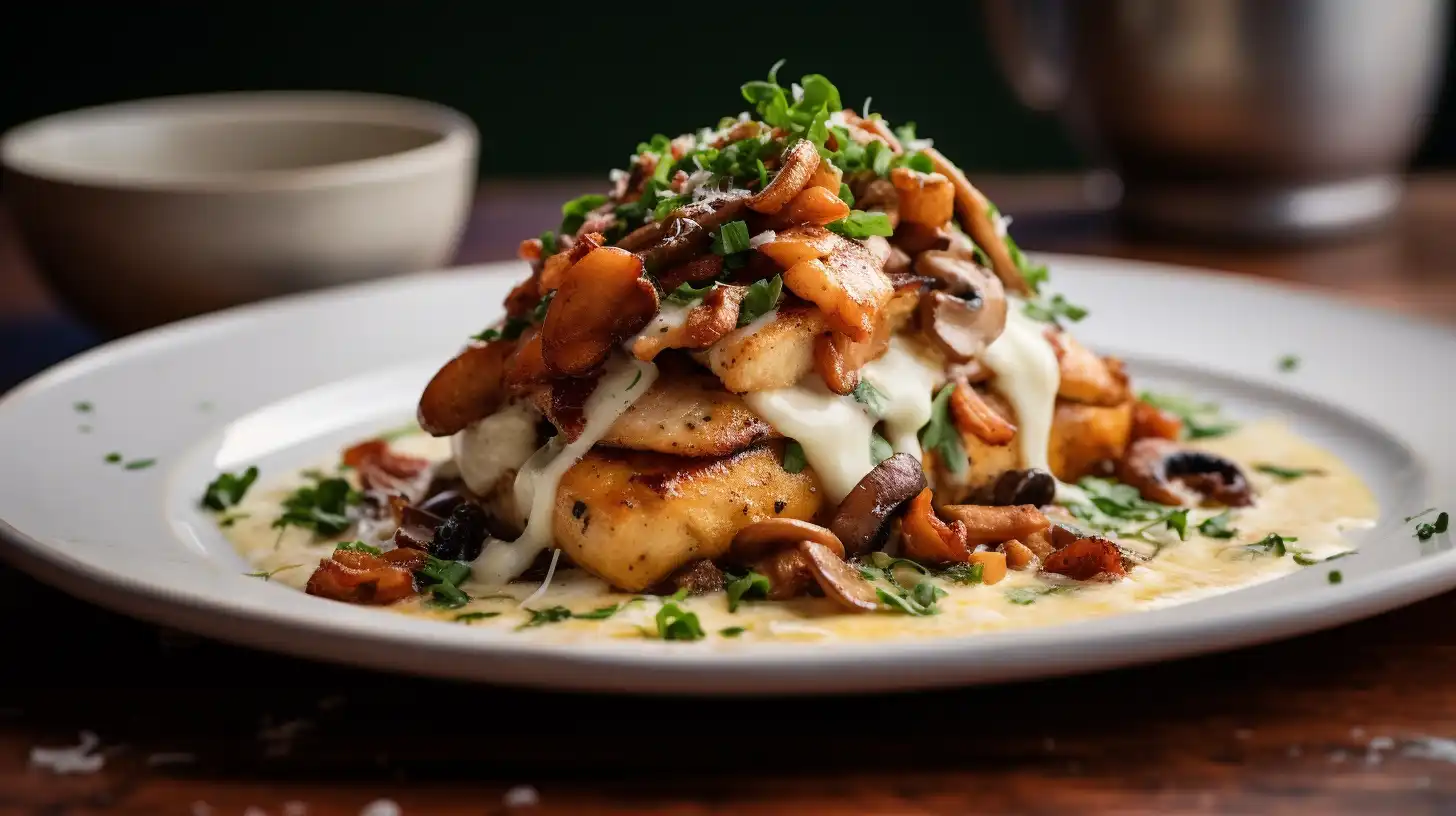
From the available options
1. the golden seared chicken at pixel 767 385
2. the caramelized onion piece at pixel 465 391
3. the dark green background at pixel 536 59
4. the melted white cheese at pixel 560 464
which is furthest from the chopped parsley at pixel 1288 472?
the dark green background at pixel 536 59

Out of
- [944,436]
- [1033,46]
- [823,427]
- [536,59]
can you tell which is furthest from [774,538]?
[536,59]

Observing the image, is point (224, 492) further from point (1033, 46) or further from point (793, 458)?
point (1033, 46)

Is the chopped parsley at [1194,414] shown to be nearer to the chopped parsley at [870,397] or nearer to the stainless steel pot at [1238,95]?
the chopped parsley at [870,397]

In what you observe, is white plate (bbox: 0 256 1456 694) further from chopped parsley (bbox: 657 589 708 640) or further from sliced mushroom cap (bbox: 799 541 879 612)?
sliced mushroom cap (bbox: 799 541 879 612)

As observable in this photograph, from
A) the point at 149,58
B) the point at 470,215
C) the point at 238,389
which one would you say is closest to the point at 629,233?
the point at 238,389

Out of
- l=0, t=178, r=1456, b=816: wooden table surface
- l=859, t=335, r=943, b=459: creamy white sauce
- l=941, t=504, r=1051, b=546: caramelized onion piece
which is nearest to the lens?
l=0, t=178, r=1456, b=816: wooden table surface

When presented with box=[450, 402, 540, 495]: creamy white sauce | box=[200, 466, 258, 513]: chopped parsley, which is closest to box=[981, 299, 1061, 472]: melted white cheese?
box=[450, 402, 540, 495]: creamy white sauce
